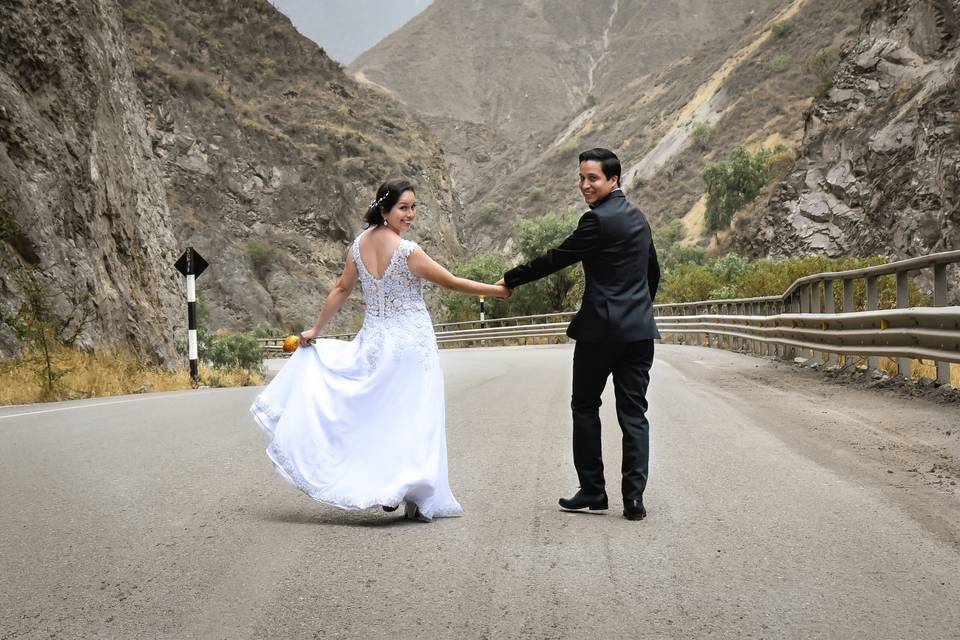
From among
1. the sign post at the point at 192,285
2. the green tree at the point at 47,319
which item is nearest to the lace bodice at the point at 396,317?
the green tree at the point at 47,319

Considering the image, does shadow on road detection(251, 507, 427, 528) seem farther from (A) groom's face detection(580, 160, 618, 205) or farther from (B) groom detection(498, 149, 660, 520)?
(A) groom's face detection(580, 160, 618, 205)

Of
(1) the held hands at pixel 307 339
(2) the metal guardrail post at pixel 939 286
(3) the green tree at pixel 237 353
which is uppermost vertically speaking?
(2) the metal guardrail post at pixel 939 286

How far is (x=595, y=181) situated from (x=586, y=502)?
1.85 metres

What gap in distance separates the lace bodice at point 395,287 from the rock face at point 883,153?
2965 cm

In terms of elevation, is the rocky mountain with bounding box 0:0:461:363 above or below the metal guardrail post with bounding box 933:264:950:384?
above

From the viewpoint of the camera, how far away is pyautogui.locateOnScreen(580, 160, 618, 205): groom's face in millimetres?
5875

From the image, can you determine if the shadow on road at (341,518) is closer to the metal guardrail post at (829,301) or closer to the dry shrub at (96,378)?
the metal guardrail post at (829,301)

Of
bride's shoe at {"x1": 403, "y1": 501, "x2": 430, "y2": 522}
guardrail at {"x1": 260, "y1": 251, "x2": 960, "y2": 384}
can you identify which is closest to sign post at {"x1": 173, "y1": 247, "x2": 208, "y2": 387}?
guardrail at {"x1": 260, "y1": 251, "x2": 960, "y2": 384}

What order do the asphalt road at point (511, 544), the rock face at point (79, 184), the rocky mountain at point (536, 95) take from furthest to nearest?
the rocky mountain at point (536, 95) → the rock face at point (79, 184) → the asphalt road at point (511, 544)

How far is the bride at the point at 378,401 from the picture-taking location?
5.85 metres

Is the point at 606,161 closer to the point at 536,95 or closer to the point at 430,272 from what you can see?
the point at 430,272

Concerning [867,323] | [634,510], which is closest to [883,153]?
[867,323]

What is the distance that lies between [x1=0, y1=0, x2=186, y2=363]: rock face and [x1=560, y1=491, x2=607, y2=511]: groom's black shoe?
13203 millimetres

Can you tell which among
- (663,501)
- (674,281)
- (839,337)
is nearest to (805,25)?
(674,281)
